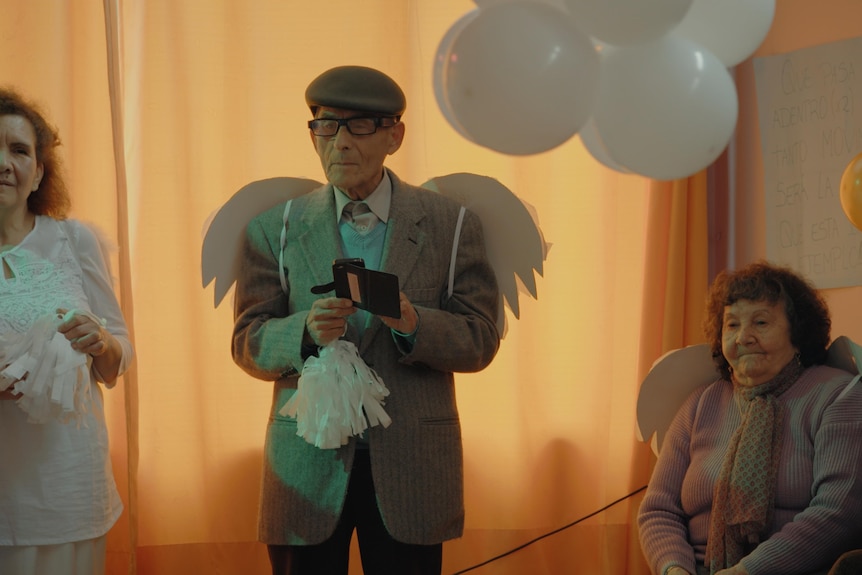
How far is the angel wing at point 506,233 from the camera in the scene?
2.45 meters

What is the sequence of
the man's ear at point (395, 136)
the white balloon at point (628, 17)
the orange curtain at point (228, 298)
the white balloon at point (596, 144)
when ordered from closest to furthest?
the white balloon at point (628, 17), the white balloon at point (596, 144), the man's ear at point (395, 136), the orange curtain at point (228, 298)

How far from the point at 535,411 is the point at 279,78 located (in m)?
1.31

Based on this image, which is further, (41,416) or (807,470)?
(807,470)

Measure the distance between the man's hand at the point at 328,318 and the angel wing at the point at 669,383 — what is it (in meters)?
0.89

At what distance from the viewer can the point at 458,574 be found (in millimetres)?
3332

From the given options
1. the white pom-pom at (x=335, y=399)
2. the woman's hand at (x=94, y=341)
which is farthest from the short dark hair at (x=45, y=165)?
the white pom-pom at (x=335, y=399)

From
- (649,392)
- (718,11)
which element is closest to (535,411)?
(649,392)

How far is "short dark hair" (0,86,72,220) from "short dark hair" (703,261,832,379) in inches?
63.1

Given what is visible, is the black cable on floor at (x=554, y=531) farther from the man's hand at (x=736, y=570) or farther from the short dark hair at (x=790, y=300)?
the man's hand at (x=736, y=570)

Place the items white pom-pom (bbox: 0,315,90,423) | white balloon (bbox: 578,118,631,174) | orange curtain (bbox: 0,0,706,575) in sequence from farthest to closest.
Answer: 1. orange curtain (bbox: 0,0,706,575)
2. white pom-pom (bbox: 0,315,90,423)
3. white balloon (bbox: 578,118,631,174)

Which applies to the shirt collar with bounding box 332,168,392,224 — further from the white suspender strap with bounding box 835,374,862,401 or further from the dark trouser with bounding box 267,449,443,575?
the white suspender strap with bounding box 835,374,862,401

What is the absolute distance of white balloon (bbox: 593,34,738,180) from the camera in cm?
152

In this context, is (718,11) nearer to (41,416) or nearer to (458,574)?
(41,416)

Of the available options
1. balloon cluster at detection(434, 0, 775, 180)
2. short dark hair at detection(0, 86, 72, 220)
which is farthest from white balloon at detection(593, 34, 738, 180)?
short dark hair at detection(0, 86, 72, 220)
